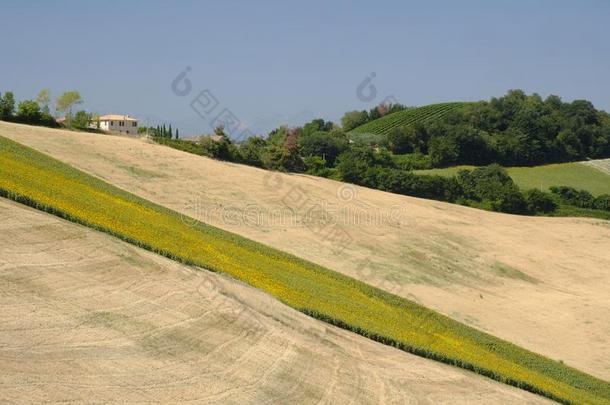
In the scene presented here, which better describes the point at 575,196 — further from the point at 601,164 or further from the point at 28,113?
the point at 28,113

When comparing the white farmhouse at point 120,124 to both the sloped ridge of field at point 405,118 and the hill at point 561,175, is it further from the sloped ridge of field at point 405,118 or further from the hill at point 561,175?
the sloped ridge of field at point 405,118

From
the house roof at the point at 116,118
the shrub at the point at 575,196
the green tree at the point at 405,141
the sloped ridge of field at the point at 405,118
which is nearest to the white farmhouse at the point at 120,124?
the house roof at the point at 116,118

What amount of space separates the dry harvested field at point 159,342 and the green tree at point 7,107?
45.2 meters

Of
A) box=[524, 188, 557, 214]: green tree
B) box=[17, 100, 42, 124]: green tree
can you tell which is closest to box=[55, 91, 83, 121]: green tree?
box=[17, 100, 42, 124]: green tree

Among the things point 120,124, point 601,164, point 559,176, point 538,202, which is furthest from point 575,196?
point 120,124

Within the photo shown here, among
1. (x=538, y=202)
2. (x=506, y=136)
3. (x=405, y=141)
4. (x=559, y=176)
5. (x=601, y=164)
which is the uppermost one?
(x=506, y=136)

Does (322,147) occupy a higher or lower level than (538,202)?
higher

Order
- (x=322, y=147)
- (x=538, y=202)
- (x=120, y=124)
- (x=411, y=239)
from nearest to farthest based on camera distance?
(x=411, y=239) < (x=538, y=202) < (x=322, y=147) < (x=120, y=124)

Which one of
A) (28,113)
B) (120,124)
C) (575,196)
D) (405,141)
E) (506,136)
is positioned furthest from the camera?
(506,136)

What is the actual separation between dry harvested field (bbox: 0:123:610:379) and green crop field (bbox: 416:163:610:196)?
22547mm

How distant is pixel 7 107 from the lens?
7369 centimetres

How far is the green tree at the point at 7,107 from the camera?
240 feet

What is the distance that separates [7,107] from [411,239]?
1638 inches

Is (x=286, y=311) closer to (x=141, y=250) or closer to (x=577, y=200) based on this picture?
(x=141, y=250)
